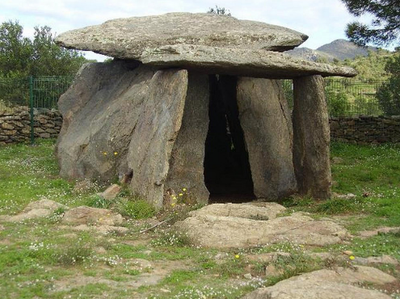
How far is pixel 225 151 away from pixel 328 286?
12495 millimetres

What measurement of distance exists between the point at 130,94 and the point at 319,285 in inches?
359

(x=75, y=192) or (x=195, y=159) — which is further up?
(x=195, y=159)

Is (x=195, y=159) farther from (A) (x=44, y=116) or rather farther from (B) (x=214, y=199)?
(A) (x=44, y=116)

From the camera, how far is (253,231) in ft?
27.4

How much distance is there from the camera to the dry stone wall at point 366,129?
20.3 metres

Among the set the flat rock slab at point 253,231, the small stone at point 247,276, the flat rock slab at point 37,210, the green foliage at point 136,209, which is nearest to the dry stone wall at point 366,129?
the flat rock slab at point 253,231

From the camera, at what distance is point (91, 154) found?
525 inches

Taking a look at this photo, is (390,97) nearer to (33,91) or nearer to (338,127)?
(338,127)

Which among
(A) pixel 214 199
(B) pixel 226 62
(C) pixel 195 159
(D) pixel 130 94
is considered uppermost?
(B) pixel 226 62

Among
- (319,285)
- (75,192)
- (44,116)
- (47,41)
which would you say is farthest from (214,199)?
(47,41)

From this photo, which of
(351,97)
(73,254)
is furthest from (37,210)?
(351,97)

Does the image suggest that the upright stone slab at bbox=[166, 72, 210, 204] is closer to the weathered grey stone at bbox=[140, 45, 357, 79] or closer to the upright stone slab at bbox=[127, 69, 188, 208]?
the upright stone slab at bbox=[127, 69, 188, 208]

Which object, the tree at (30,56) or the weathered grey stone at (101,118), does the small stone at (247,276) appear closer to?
the weathered grey stone at (101,118)

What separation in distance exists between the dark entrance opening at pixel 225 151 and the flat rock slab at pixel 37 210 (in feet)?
13.8
